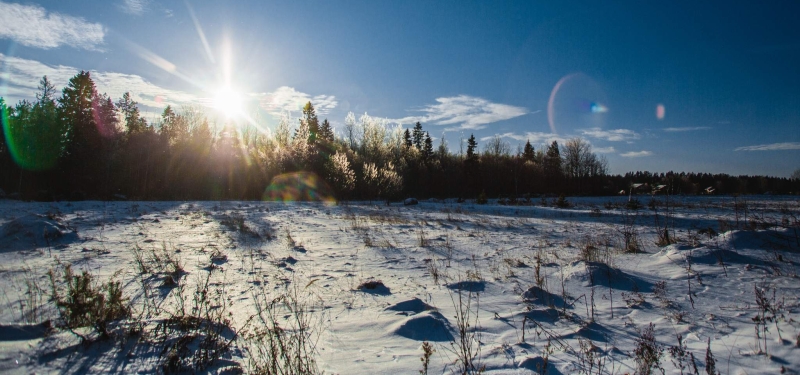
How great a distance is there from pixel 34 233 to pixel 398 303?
753 cm

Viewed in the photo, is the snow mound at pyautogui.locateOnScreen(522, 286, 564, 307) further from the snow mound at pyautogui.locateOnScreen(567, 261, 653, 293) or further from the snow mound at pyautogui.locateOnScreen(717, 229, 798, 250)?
the snow mound at pyautogui.locateOnScreen(717, 229, 798, 250)

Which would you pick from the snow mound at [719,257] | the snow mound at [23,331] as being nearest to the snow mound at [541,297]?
the snow mound at [719,257]

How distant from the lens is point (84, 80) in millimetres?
32031

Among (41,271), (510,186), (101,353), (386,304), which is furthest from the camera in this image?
(510,186)

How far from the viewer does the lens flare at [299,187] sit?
3012 centimetres

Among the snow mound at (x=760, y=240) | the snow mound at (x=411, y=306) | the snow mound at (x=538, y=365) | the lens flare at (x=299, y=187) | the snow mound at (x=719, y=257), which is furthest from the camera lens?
the lens flare at (x=299, y=187)

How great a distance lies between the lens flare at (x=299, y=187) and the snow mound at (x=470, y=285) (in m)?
25.4

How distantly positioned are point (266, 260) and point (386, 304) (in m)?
3.06

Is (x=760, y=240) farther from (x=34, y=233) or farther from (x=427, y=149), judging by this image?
(x=427, y=149)

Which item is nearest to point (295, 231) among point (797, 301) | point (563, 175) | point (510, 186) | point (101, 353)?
point (101, 353)

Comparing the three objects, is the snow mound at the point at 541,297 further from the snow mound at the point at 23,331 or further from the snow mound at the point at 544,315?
the snow mound at the point at 23,331

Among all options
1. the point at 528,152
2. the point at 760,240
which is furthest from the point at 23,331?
the point at 528,152

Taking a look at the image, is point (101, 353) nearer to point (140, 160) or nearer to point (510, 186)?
point (140, 160)

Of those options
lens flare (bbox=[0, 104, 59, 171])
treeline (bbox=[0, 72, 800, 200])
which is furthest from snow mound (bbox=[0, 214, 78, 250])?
lens flare (bbox=[0, 104, 59, 171])
